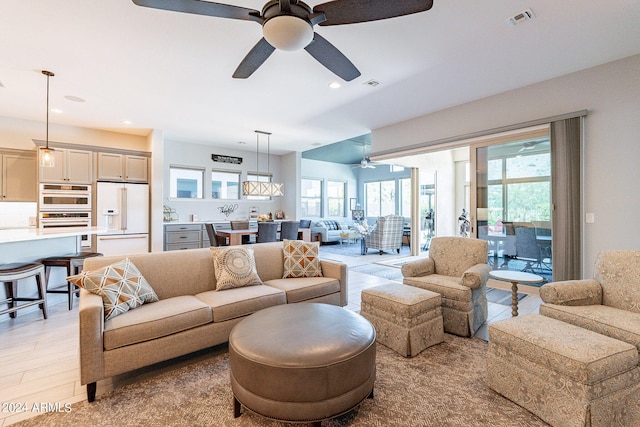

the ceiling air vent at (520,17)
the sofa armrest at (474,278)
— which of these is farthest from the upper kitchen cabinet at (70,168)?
the ceiling air vent at (520,17)

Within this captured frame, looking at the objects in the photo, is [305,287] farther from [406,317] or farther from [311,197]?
[311,197]

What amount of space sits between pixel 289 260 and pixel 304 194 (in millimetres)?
7190

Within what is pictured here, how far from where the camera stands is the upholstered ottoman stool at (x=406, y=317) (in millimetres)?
2363

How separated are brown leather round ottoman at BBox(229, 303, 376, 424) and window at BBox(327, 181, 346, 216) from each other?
30.7 ft

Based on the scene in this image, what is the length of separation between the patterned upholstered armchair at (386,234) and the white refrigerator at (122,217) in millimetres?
5280

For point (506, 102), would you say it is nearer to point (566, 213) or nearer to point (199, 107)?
point (566, 213)

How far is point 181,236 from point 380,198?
7553 millimetres

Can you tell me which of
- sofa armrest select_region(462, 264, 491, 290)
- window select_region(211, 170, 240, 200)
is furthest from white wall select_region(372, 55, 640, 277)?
window select_region(211, 170, 240, 200)

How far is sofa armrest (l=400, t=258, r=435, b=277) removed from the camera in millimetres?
3150

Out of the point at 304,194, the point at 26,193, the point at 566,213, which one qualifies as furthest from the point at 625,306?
the point at 304,194

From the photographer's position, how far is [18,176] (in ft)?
16.8

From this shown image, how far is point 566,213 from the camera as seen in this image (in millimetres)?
3471

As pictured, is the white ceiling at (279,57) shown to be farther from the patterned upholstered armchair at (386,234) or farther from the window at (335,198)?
the window at (335,198)

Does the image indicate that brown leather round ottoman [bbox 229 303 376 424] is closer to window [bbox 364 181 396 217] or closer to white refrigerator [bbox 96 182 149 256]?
white refrigerator [bbox 96 182 149 256]
